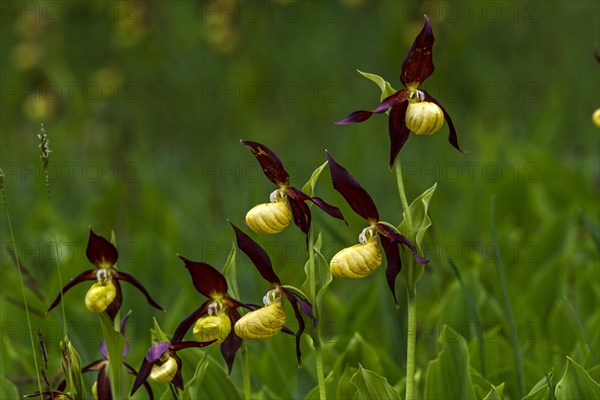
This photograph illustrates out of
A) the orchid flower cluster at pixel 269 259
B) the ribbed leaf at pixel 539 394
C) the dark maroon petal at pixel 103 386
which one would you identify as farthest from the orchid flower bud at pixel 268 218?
the ribbed leaf at pixel 539 394

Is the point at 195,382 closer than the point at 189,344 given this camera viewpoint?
No

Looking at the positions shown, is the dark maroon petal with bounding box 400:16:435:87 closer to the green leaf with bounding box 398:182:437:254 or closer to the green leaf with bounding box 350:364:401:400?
the green leaf with bounding box 398:182:437:254

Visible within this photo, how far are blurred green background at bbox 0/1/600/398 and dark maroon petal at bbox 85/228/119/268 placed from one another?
420mm

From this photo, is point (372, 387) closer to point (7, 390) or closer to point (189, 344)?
point (189, 344)

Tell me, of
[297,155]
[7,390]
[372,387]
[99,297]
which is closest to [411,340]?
[372,387]

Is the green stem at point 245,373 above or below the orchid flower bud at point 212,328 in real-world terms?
below

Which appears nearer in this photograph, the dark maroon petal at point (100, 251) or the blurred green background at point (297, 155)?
the dark maroon petal at point (100, 251)

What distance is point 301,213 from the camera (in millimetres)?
1235

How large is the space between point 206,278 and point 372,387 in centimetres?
30

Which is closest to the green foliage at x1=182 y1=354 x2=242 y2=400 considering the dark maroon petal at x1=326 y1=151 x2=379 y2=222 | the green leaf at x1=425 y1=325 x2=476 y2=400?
the green leaf at x1=425 y1=325 x2=476 y2=400

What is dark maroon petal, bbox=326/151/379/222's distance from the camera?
47.0 inches

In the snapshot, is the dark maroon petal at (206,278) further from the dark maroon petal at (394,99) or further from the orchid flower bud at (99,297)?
the dark maroon petal at (394,99)

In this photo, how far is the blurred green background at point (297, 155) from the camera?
2070 millimetres

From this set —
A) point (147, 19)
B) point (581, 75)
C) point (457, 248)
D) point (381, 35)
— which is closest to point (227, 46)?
point (147, 19)
